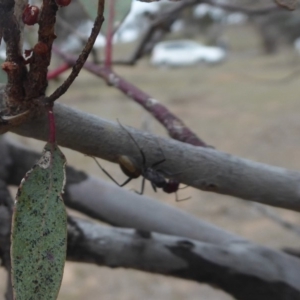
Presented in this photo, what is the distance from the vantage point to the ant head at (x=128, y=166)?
1.16 feet

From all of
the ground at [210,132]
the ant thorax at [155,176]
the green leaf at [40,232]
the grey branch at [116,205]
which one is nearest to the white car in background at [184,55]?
the ground at [210,132]

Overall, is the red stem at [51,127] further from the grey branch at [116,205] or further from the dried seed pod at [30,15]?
the grey branch at [116,205]

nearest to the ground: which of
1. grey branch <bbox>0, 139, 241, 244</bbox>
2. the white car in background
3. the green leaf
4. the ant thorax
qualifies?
grey branch <bbox>0, 139, 241, 244</bbox>

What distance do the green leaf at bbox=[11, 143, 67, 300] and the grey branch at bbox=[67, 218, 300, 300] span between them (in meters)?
0.26

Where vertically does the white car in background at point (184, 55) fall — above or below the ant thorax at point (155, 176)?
below

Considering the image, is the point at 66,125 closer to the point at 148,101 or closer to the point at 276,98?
the point at 148,101

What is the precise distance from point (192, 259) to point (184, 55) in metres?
11.7

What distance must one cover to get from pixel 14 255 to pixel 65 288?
217 cm

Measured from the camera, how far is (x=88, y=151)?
0.34 metres

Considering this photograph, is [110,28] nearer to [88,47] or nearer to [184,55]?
[88,47]

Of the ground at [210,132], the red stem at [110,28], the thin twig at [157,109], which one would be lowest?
the ground at [210,132]

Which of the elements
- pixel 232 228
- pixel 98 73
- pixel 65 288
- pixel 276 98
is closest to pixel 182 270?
pixel 98 73

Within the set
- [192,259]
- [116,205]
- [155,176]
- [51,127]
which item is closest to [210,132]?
[116,205]

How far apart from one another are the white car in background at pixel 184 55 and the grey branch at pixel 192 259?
36.9 ft
